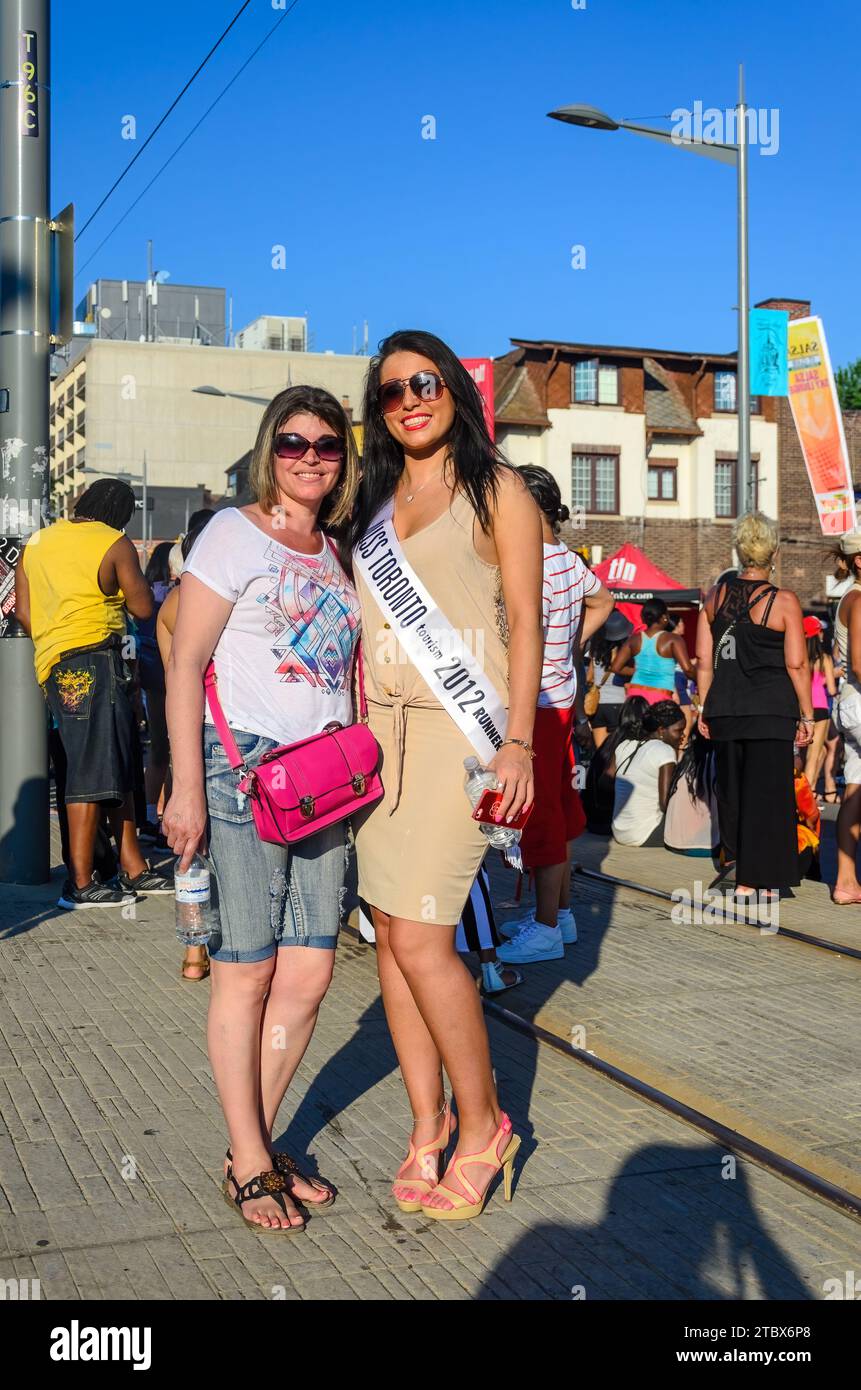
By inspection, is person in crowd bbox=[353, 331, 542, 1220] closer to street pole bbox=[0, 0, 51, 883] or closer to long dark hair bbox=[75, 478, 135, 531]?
long dark hair bbox=[75, 478, 135, 531]

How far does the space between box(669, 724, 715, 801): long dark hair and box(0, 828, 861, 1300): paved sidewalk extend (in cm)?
388

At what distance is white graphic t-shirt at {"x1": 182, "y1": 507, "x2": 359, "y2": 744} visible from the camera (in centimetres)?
348

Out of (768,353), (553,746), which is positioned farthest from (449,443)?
(768,353)

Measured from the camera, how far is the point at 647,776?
9625 millimetres

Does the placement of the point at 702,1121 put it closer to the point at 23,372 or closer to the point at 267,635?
the point at 267,635

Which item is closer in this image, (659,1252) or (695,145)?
(659,1252)

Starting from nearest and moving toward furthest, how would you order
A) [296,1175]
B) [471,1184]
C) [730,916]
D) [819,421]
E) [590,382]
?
[471,1184], [296,1175], [730,916], [819,421], [590,382]

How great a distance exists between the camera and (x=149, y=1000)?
5625mm

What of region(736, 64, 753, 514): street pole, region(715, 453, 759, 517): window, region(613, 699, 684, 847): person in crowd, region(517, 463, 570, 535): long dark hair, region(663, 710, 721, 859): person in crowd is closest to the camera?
region(517, 463, 570, 535): long dark hair

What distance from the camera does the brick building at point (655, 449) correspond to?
3841cm

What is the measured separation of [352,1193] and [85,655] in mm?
3872

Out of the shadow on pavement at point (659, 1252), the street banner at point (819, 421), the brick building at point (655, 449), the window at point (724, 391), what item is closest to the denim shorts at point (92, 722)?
the shadow on pavement at point (659, 1252)

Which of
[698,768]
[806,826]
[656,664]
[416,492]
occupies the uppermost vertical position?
[416,492]

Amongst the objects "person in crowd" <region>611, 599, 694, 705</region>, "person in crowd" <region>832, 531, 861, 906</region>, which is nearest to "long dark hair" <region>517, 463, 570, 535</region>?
"person in crowd" <region>832, 531, 861, 906</region>
